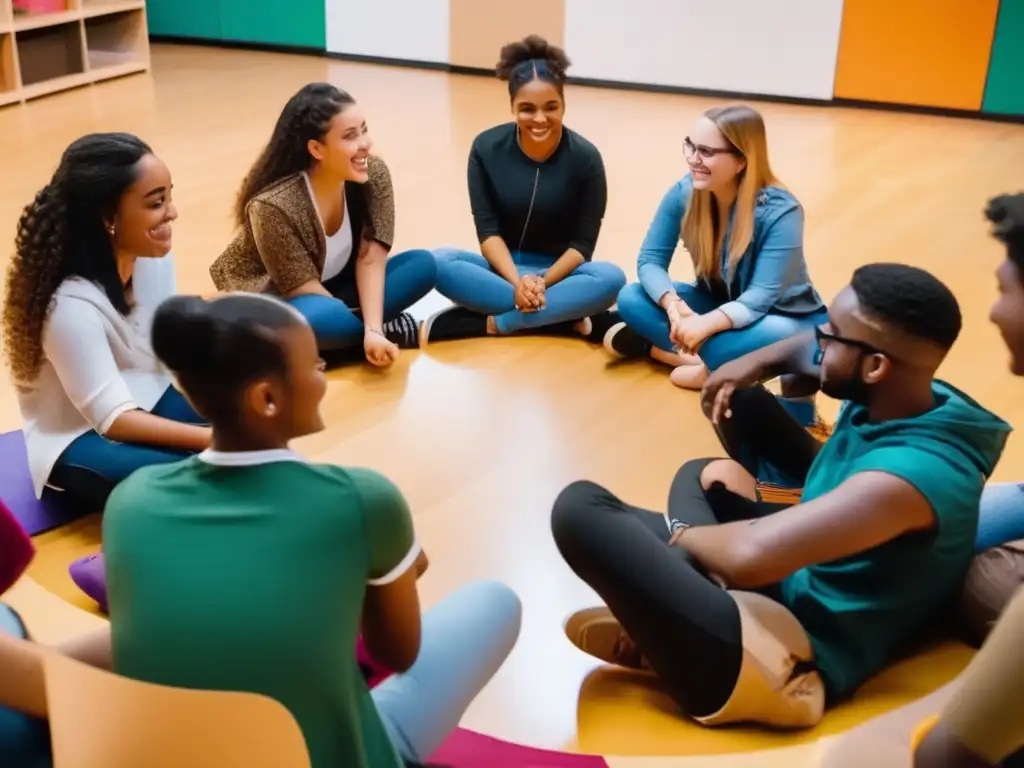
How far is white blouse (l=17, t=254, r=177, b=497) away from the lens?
2.38m

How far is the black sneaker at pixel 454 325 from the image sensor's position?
367 cm

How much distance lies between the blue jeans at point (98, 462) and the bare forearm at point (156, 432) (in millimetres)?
25

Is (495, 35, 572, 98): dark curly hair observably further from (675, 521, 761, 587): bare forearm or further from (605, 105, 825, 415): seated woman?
(675, 521, 761, 587): bare forearm

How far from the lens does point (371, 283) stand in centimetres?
349

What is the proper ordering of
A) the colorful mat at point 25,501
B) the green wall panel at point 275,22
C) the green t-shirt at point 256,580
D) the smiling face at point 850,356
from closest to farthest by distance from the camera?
the green t-shirt at point 256,580
the smiling face at point 850,356
the colorful mat at point 25,501
the green wall panel at point 275,22

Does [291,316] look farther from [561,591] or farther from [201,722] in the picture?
[561,591]

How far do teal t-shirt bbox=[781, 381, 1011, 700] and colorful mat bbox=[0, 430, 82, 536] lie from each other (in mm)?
1577

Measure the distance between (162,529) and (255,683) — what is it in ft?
0.66

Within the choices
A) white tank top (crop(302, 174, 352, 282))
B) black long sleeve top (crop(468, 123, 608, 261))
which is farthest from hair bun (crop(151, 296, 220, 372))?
black long sleeve top (crop(468, 123, 608, 261))

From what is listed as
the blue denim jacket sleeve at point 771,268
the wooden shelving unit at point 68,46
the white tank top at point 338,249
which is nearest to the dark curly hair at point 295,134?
the white tank top at point 338,249

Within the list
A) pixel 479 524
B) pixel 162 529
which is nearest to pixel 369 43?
pixel 479 524

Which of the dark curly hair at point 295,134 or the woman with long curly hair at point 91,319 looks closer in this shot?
the woman with long curly hair at point 91,319

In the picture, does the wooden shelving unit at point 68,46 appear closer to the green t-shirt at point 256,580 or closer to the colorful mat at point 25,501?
the colorful mat at point 25,501

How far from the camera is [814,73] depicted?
7121 mm
